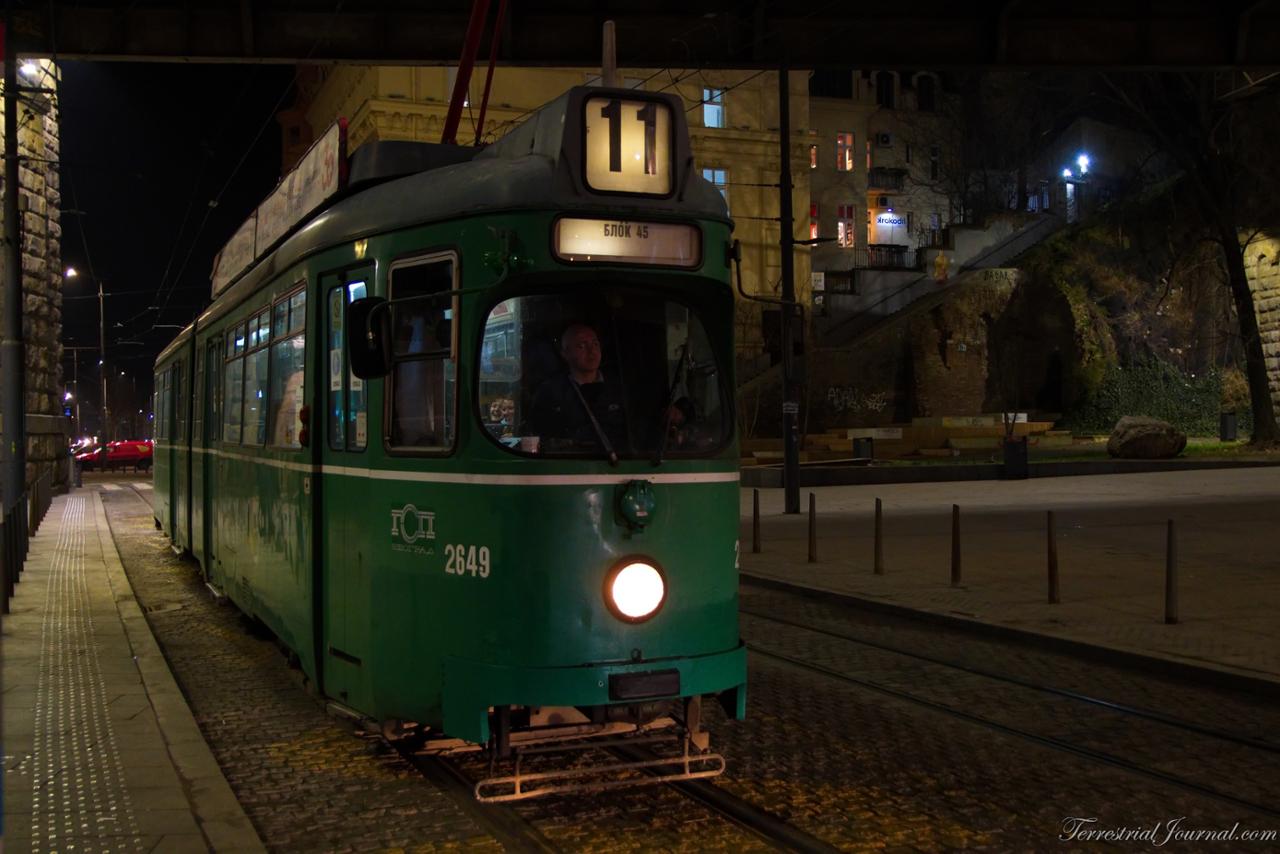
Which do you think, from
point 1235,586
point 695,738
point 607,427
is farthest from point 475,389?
point 1235,586

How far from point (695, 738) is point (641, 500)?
1.25m

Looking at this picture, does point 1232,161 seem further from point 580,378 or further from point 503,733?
point 503,733

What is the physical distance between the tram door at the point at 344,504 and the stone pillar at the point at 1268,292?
3515cm

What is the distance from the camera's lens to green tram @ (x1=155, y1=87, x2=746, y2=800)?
5746mm

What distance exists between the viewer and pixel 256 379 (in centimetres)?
947

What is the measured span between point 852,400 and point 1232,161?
48.5 ft

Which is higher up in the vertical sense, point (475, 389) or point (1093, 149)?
point (1093, 149)

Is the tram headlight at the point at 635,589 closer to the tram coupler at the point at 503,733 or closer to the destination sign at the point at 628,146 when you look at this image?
the tram coupler at the point at 503,733

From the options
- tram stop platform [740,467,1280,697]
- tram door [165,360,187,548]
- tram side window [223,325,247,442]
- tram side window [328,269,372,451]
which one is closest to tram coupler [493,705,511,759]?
tram side window [328,269,372,451]

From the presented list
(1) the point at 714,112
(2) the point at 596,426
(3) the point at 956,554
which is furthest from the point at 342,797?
(1) the point at 714,112

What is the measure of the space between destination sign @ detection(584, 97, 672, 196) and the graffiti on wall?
129ft

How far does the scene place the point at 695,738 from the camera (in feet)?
19.9

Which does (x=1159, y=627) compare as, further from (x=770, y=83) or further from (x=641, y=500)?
(x=770, y=83)

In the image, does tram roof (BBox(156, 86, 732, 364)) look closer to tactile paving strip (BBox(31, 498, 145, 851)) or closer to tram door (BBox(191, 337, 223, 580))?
tactile paving strip (BBox(31, 498, 145, 851))
